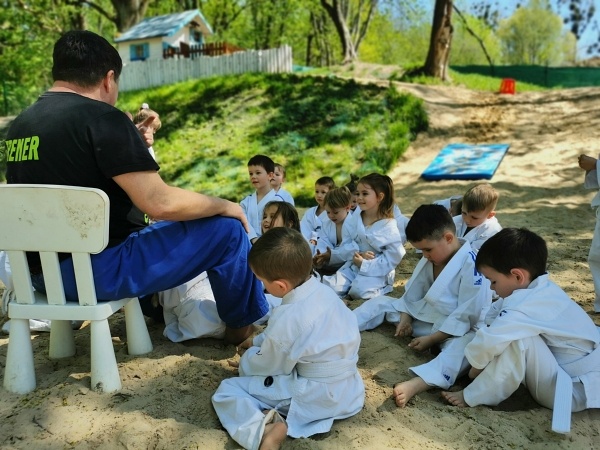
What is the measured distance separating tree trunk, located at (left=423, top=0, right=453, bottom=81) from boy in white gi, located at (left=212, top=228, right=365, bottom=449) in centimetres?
1221

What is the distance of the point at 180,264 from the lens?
2793mm

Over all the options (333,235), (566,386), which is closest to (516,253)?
(566,386)

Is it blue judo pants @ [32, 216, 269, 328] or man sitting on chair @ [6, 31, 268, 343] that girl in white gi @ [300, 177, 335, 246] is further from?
man sitting on chair @ [6, 31, 268, 343]

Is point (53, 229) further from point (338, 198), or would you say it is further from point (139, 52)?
point (139, 52)

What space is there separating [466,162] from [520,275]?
6.81m

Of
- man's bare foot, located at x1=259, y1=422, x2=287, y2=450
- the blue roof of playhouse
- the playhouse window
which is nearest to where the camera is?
man's bare foot, located at x1=259, y1=422, x2=287, y2=450

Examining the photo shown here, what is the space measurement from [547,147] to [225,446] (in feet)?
28.8

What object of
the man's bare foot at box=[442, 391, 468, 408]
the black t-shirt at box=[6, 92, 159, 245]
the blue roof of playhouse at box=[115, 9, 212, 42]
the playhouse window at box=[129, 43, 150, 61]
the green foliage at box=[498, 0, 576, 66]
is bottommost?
the man's bare foot at box=[442, 391, 468, 408]

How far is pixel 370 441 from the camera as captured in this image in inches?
93.4

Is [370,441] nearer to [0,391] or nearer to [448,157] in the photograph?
[0,391]

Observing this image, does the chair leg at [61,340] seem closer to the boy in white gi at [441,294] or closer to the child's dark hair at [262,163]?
the boy in white gi at [441,294]

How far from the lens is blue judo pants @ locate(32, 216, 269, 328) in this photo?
2666 millimetres

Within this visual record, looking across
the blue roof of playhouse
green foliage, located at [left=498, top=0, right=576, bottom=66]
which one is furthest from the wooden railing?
green foliage, located at [left=498, top=0, right=576, bottom=66]

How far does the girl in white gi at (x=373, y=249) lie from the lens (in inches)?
176
